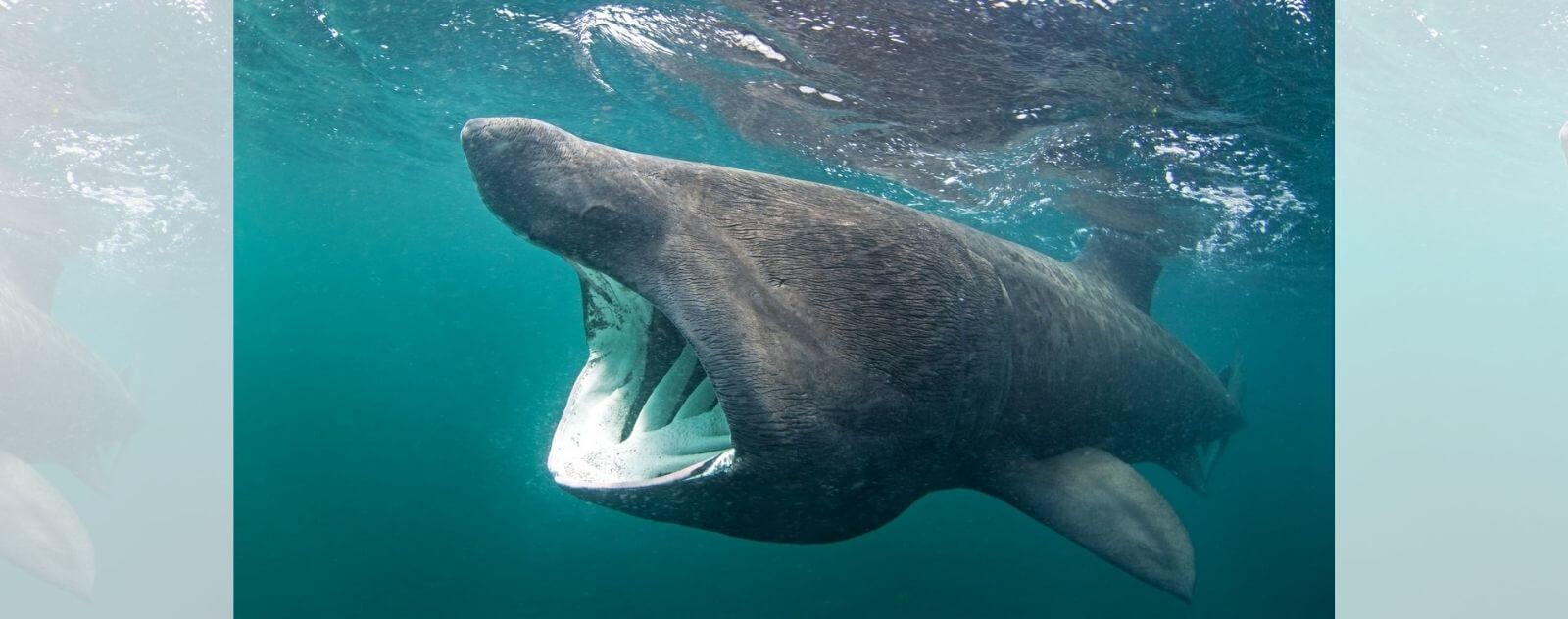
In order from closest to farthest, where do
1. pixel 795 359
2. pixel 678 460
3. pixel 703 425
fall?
1. pixel 795 359
2. pixel 678 460
3. pixel 703 425

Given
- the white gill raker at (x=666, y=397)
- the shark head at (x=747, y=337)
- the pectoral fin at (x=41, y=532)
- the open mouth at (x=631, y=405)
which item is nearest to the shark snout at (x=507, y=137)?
the shark head at (x=747, y=337)

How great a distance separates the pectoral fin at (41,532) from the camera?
327 inches

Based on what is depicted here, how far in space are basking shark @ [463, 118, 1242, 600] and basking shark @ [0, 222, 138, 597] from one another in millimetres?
8516

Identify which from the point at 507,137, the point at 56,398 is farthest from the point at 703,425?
the point at 56,398

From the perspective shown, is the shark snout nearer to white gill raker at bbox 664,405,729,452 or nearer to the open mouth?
the open mouth

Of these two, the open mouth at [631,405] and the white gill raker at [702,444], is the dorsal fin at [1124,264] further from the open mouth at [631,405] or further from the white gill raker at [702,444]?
the white gill raker at [702,444]

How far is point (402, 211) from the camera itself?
33188 millimetres

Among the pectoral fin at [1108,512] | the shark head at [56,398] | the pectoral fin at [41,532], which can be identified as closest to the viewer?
the pectoral fin at [1108,512]

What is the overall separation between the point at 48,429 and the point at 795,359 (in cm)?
1248

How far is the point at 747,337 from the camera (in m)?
2.76

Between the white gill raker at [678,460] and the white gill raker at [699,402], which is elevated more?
the white gill raker at [699,402]

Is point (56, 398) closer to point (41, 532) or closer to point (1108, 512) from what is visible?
point (41, 532)

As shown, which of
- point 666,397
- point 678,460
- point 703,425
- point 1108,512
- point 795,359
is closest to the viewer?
point 795,359

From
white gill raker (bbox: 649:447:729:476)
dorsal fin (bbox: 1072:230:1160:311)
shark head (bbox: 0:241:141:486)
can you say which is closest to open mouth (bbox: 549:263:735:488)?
white gill raker (bbox: 649:447:729:476)
